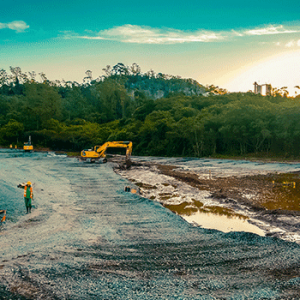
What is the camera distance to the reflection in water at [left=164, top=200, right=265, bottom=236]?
13352mm

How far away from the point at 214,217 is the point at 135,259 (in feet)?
21.9

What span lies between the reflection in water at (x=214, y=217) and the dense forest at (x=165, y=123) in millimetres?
31247

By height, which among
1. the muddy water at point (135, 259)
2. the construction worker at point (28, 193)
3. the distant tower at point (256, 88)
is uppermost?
the distant tower at point (256, 88)

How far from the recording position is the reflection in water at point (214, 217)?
13.4 meters

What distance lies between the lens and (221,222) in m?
14.3

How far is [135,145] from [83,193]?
5036 centimetres

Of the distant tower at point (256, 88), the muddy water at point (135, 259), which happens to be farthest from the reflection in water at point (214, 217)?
the distant tower at point (256, 88)

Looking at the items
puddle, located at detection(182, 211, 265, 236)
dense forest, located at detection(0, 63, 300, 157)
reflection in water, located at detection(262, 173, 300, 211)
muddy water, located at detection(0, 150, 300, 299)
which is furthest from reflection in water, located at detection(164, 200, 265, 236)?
dense forest, located at detection(0, 63, 300, 157)

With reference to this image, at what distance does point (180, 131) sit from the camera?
60094mm

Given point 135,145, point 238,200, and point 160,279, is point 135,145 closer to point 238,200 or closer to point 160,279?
point 238,200

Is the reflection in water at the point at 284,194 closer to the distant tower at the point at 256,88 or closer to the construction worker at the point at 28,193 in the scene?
the construction worker at the point at 28,193

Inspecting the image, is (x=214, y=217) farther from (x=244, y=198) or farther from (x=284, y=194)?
(x=284, y=194)

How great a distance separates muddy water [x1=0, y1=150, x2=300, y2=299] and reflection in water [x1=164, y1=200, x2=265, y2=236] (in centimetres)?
102

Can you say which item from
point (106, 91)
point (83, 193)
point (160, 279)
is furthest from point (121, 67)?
point (160, 279)
